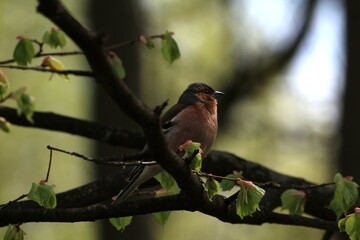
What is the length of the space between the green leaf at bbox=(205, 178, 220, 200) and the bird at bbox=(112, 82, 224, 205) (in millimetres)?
1475

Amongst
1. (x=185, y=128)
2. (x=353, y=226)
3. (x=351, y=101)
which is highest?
(x=351, y=101)

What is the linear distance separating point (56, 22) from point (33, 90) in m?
19.4

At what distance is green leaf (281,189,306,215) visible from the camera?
523 cm

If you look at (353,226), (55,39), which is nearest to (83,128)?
(55,39)

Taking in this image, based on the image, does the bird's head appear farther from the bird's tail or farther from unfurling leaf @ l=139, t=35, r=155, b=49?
unfurling leaf @ l=139, t=35, r=155, b=49

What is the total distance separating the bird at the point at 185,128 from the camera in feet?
19.4

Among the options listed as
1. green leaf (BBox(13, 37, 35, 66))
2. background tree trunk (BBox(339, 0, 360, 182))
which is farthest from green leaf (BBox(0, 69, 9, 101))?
background tree trunk (BBox(339, 0, 360, 182))

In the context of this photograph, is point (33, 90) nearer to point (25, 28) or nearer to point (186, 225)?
point (25, 28)

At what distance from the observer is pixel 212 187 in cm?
426

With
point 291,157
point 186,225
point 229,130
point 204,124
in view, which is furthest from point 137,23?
point 186,225

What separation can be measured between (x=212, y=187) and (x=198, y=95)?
3.08 meters

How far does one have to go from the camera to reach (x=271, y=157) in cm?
2092

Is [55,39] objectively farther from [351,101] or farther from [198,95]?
[351,101]

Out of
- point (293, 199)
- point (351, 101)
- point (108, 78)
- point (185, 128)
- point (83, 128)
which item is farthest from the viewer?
point (351, 101)
